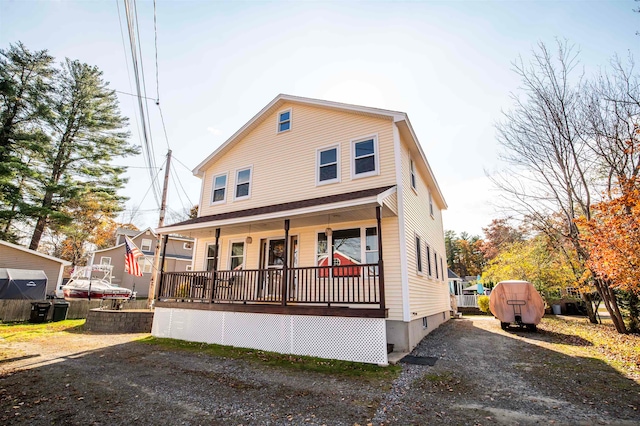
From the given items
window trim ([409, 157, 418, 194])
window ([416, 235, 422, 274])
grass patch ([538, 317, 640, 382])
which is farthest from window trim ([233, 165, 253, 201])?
grass patch ([538, 317, 640, 382])

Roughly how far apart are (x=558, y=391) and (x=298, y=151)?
10435 millimetres

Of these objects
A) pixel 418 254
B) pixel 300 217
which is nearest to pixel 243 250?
pixel 300 217

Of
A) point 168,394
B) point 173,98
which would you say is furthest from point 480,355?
point 173,98

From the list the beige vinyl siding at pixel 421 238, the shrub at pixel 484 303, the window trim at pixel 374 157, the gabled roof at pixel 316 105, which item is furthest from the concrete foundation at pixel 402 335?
the shrub at pixel 484 303

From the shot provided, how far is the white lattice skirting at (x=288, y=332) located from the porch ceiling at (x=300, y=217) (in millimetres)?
3058

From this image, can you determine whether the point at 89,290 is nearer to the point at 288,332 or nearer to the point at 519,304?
the point at 288,332

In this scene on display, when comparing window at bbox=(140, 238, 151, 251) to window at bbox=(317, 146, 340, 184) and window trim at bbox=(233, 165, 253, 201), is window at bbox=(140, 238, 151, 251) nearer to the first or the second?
window trim at bbox=(233, 165, 253, 201)

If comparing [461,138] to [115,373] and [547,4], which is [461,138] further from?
[115,373]

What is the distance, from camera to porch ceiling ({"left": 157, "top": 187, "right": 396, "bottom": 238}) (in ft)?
27.7

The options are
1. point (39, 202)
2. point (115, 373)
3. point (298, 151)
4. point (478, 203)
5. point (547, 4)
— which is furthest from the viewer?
point (39, 202)

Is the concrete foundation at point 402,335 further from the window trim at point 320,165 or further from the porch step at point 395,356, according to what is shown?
the window trim at point 320,165

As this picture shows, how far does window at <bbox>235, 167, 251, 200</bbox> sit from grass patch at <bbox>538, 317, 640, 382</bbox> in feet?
41.0

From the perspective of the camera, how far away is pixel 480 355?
28.0ft

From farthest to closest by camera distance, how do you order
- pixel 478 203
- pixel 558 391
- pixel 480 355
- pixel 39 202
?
pixel 39 202, pixel 478 203, pixel 480 355, pixel 558 391
